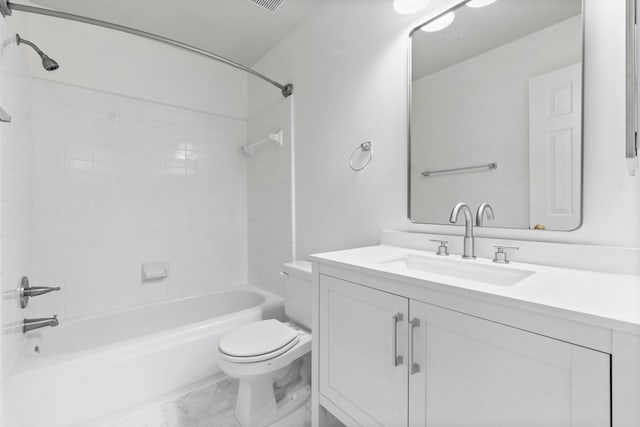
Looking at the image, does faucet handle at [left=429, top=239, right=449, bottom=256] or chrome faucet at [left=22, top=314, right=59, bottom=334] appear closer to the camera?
faucet handle at [left=429, top=239, right=449, bottom=256]

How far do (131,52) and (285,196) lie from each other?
159 centimetres

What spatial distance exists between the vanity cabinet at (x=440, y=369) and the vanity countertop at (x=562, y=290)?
7cm

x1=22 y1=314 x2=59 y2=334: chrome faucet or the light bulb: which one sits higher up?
the light bulb

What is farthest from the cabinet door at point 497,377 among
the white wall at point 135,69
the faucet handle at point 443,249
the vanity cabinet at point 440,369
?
the white wall at point 135,69

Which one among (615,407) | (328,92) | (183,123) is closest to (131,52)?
(183,123)

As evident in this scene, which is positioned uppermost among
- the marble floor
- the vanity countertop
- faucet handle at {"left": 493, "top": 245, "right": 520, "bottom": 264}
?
faucet handle at {"left": 493, "top": 245, "right": 520, "bottom": 264}

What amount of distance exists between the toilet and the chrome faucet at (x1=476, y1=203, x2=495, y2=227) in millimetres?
962

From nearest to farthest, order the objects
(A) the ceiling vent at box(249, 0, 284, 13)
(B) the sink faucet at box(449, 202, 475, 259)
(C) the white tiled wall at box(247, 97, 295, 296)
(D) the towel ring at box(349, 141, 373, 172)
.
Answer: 1. (B) the sink faucet at box(449, 202, 475, 259)
2. (D) the towel ring at box(349, 141, 373, 172)
3. (A) the ceiling vent at box(249, 0, 284, 13)
4. (C) the white tiled wall at box(247, 97, 295, 296)

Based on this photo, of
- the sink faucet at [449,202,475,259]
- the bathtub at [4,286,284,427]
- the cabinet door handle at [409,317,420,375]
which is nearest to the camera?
the cabinet door handle at [409,317,420,375]

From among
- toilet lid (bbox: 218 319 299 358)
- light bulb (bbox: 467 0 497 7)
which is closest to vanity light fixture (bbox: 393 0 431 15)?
light bulb (bbox: 467 0 497 7)

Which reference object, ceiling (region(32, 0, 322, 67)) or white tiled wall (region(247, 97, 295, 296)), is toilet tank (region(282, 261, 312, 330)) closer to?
white tiled wall (region(247, 97, 295, 296))

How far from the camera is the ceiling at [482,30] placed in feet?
3.29

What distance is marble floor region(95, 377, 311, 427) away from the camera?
55.4 inches

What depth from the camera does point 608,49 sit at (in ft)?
2.89
